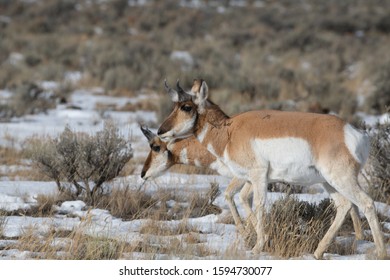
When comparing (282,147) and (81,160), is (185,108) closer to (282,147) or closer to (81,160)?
(282,147)

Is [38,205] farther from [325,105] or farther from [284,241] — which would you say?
[325,105]

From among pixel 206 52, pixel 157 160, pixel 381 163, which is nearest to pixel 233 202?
pixel 157 160

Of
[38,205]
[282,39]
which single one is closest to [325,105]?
[38,205]

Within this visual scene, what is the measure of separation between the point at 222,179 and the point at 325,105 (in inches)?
313

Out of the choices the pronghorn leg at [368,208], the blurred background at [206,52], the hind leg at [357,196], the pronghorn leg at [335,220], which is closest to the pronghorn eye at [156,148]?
the pronghorn leg at [335,220]

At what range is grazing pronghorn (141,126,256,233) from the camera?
738cm

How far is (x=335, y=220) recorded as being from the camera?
661 centimetres

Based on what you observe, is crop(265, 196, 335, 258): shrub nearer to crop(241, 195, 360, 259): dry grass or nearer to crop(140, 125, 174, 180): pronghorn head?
crop(241, 195, 360, 259): dry grass

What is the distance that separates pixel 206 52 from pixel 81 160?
62.8ft

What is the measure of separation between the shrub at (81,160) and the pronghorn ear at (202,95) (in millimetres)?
2183

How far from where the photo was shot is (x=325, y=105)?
682 inches

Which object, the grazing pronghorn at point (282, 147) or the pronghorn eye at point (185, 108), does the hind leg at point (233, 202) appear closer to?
the grazing pronghorn at point (282, 147)

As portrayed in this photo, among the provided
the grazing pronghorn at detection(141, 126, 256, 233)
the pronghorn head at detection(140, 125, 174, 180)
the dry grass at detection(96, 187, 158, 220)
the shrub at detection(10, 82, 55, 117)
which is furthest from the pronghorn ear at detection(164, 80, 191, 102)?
the shrub at detection(10, 82, 55, 117)

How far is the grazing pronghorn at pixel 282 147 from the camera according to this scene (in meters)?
6.24
